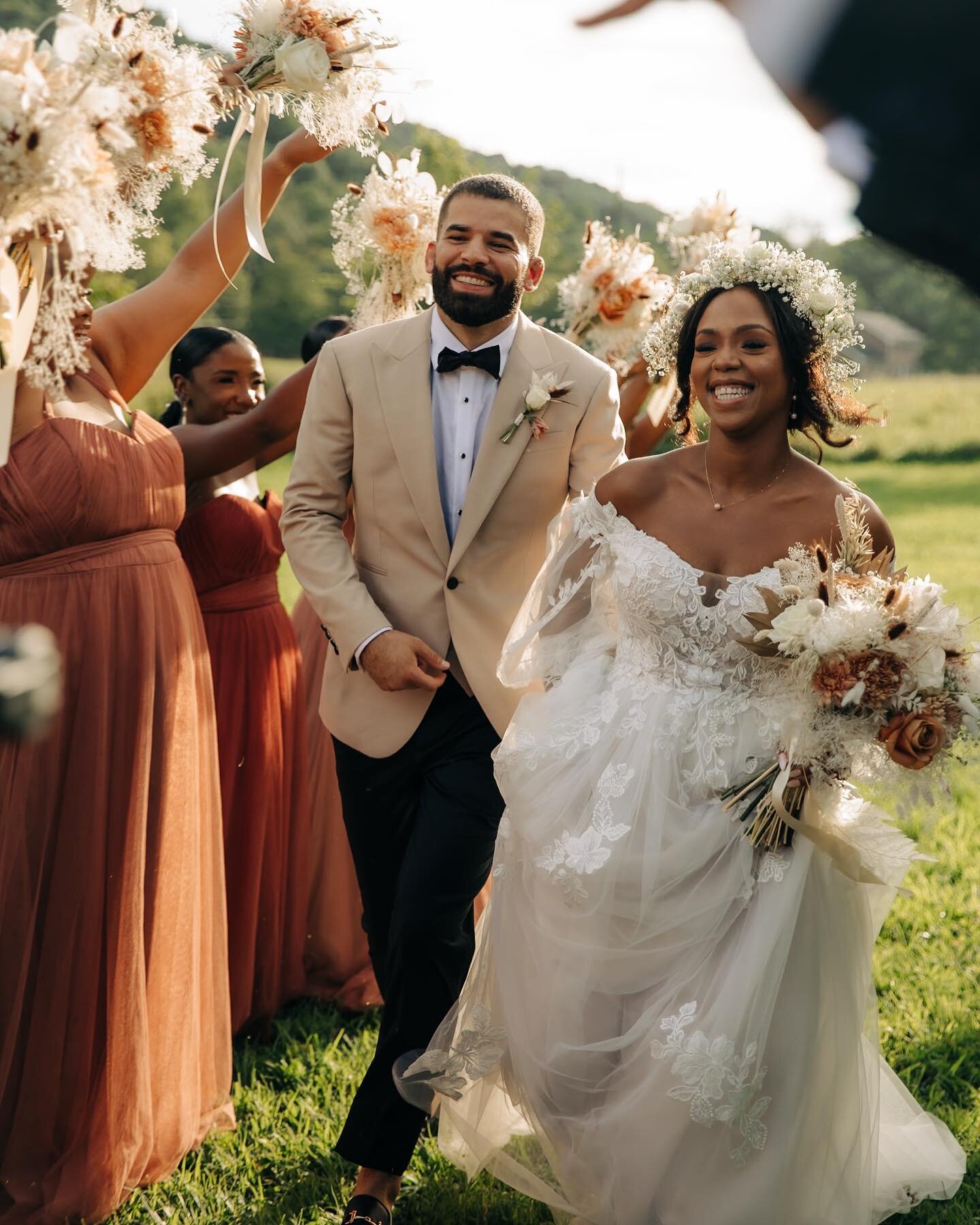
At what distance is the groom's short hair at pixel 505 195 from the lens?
157 inches

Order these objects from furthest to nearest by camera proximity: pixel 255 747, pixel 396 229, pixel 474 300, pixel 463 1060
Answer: pixel 255 747 → pixel 396 229 → pixel 474 300 → pixel 463 1060

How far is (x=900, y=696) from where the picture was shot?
298cm

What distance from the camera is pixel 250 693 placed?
206 inches

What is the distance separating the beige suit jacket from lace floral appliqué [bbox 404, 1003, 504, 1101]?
0.85 m

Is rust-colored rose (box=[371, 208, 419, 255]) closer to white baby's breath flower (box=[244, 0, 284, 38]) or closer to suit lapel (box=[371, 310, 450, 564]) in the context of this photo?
suit lapel (box=[371, 310, 450, 564])

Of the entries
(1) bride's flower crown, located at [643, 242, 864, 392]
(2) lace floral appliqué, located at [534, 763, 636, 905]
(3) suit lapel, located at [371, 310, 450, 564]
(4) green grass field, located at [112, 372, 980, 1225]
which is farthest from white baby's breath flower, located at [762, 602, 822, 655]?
(3) suit lapel, located at [371, 310, 450, 564]

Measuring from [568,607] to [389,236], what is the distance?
1916 mm

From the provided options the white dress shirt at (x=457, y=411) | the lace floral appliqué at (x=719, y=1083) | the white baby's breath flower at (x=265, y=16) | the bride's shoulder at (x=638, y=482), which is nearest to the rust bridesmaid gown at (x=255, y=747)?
the white dress shirt at (x=457, y=411)

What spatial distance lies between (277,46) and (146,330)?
0.96 metres

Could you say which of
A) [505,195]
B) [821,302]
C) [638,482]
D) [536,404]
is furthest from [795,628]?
[505,195]

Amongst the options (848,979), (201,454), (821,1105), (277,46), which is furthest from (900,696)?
(201,454)

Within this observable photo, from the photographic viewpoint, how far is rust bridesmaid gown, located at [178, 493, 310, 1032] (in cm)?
509

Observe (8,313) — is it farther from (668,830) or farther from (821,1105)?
(821,1105)

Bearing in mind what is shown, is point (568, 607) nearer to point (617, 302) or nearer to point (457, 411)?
point (457, 411)
